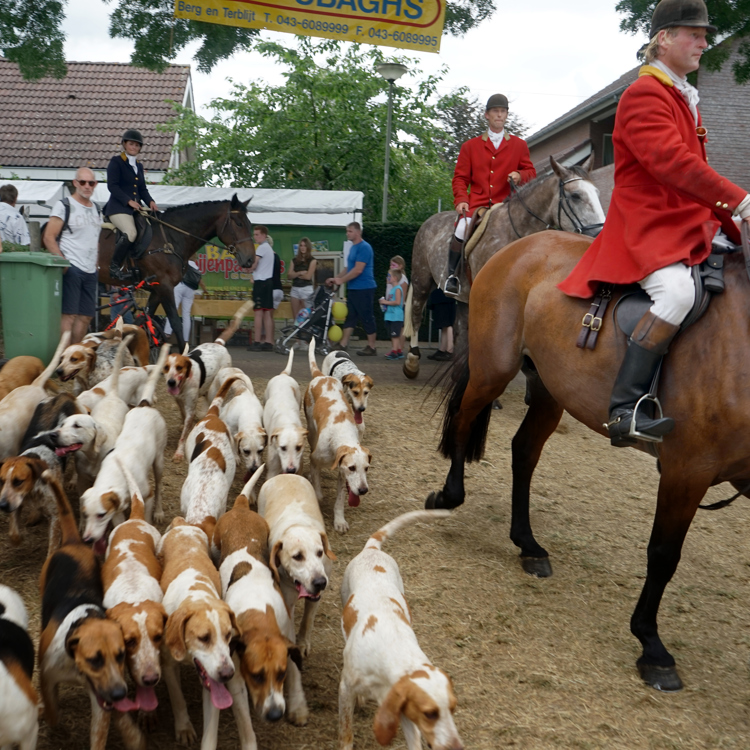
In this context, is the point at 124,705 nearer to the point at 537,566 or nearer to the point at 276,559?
the point at 276,559

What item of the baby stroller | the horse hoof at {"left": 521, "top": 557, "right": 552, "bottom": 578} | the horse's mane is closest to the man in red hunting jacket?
the horse's mane

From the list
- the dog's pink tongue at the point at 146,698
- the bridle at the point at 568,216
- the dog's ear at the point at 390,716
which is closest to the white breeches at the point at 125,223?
the bridle at the point at 568,216

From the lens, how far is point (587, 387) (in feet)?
12.9

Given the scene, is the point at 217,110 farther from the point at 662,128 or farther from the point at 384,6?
the point at 662,128

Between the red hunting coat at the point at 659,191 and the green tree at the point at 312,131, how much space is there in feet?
62.0

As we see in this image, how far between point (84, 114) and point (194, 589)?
938 inches

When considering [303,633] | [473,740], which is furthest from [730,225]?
[303,633]

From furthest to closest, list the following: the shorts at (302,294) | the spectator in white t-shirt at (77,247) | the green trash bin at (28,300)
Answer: the shorts at (302,294) → the spectator in white t-shirt at (77,247) → the green trash bin at (28,300)

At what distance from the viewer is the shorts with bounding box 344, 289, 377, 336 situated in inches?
517

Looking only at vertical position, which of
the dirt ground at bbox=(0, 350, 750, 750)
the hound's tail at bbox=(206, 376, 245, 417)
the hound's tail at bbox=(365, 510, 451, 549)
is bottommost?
the dirt ground at bbox=(0, 350, 750, 750)

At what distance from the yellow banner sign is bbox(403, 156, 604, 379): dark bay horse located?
2265mm

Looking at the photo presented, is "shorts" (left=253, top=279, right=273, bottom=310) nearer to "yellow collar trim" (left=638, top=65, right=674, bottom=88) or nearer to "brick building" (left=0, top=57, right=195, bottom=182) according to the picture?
"yellow collar trim" (left=638, top=65, right=674, bottom=88)

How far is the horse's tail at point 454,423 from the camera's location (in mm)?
5219

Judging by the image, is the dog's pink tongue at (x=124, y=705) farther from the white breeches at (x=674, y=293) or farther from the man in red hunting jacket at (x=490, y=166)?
the man in red hunting jacket at (x=490, y=166)
